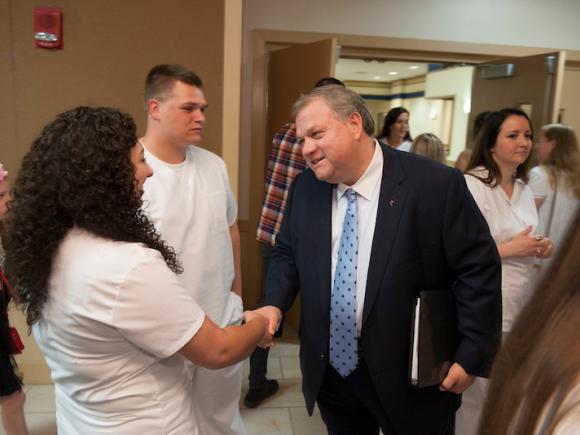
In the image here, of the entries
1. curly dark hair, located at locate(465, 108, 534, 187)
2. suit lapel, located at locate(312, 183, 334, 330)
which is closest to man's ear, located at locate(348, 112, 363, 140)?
suit lapel, located at locate(312, 183, 334, 330)

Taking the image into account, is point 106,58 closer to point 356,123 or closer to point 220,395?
point 356,123

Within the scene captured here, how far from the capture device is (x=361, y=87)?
12.9 metres

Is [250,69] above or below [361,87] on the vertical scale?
below

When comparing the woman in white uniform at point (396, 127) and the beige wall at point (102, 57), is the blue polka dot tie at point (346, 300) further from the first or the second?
the woman in white uniform at point (396, 127)

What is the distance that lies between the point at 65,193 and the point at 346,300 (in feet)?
2.78

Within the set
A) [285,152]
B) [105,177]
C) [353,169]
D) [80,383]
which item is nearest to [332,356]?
[353,169]

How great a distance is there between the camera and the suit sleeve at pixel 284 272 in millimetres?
1560

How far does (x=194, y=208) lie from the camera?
5.60 ft

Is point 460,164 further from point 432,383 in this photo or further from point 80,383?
point 80,383

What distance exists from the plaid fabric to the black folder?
136cm

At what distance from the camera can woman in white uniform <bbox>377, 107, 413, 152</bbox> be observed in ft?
14.2

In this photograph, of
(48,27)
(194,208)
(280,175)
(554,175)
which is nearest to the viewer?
(194,208)

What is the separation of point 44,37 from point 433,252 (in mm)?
2349

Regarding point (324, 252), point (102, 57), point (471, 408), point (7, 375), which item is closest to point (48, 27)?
point (102, 57)
